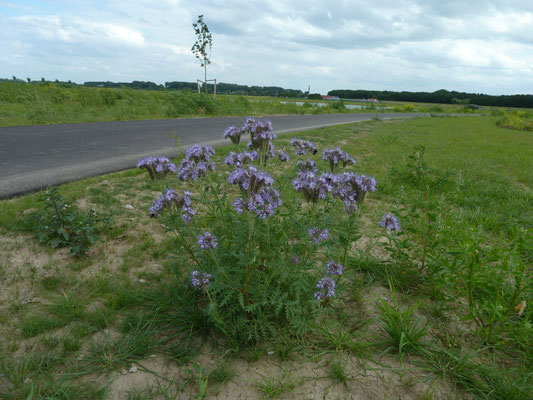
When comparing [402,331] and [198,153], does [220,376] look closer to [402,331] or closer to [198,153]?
[402,331]

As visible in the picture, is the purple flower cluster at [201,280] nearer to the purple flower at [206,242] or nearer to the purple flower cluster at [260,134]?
→ the purple flower at [206,242]

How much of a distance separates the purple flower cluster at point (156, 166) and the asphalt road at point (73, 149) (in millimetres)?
1336

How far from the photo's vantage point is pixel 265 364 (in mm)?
2193

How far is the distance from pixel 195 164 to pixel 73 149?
6324 mm

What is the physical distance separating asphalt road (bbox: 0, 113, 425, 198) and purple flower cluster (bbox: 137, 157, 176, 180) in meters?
1.34

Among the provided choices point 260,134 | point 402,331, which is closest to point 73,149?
point 260,134

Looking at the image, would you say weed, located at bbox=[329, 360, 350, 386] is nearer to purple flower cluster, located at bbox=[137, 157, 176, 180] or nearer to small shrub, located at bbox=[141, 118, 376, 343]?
small shrub, located at bbox=[141, 118, 376, 343]

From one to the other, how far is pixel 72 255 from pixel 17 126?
10.3 m

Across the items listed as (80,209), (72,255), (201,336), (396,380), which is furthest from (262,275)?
(80,209)

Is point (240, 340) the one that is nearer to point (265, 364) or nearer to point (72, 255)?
point (265, 364)

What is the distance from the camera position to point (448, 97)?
89.8 m

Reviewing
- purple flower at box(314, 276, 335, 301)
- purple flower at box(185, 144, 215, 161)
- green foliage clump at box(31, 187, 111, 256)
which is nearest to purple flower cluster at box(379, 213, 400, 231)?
purple flower at box(314, 276, 335, 301)

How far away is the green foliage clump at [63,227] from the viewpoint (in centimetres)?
332

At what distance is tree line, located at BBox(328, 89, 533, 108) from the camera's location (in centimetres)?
7400
